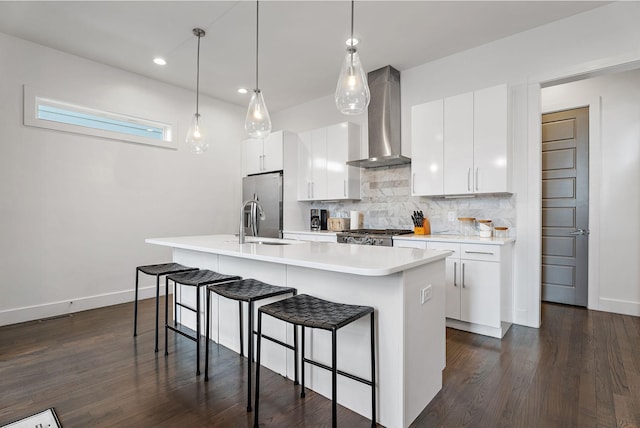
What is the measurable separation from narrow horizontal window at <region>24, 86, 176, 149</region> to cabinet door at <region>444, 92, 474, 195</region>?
3630 millimetres

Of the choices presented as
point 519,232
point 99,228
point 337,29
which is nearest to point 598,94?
point 519,232

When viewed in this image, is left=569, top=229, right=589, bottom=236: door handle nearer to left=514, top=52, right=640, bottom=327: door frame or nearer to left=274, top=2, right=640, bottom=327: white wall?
left=274, top=2, right=640, bottom=327: white wall

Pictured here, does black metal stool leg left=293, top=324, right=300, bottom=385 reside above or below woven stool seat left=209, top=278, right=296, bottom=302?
below

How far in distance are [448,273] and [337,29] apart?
2625 mm

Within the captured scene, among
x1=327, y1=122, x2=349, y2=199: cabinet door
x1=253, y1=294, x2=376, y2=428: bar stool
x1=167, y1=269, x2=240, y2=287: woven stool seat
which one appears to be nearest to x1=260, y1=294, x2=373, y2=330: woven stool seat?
x1=253, y1=294, x2=376, y2=428: bar stool

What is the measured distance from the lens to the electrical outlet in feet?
6.00

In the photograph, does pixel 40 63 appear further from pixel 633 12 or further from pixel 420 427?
pixel 633 12

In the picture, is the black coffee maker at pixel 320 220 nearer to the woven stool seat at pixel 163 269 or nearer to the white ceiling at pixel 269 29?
the white ceiling at pixel 269 29

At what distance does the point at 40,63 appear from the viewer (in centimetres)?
350

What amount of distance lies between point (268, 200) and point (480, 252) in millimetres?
3009

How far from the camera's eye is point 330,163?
4.50 metres

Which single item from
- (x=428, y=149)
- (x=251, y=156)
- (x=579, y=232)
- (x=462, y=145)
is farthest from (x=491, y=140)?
(x=251, y=156)

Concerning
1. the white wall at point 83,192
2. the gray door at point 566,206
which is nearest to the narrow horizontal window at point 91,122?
the white wall at point 83,192

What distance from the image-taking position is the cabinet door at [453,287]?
307cm
